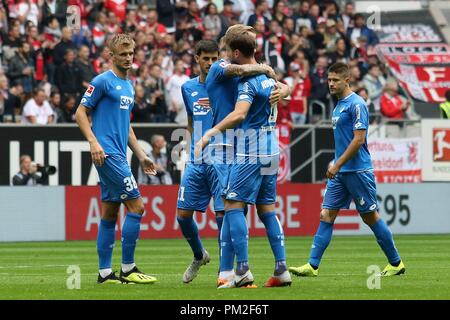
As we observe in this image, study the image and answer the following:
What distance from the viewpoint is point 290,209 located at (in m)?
26.1

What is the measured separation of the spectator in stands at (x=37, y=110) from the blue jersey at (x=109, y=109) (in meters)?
12.2

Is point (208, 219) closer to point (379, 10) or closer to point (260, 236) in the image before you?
point (260, 236)

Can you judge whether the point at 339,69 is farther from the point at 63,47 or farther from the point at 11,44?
the point at 11,44

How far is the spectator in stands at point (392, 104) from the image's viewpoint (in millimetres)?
29969

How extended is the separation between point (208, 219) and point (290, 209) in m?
1.80

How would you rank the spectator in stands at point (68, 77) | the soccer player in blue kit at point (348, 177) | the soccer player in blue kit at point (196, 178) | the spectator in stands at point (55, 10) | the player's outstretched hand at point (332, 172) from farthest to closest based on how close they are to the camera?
the spectator in stands at point (55, 10) < the spectator in stands at point (68, 77) < the soccer player in blue kit at point (348, 177) < the player's outstretched hand at point (332, 172) < the soccer player in blue kit at point (196, 178)

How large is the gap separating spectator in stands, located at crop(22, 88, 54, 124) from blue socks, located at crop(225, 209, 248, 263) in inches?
536

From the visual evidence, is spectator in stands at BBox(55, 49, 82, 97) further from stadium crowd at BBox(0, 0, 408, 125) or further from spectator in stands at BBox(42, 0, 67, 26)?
spectator in stands at BBox(42, 0, 67, 26)

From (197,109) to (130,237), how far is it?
182 cm

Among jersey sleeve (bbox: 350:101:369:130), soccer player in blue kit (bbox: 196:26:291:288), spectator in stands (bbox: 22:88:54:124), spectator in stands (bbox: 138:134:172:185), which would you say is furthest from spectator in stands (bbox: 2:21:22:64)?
soccer player in blue kit (bbox: 196:26:291:288)

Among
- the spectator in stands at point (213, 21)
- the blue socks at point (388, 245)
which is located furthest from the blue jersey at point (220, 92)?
the spectator in stands at point (213, 21)

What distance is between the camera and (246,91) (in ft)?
42.0

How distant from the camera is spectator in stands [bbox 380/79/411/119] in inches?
1180

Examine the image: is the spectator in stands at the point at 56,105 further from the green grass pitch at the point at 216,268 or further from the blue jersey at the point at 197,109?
the blue jersey at the point at 197,109
